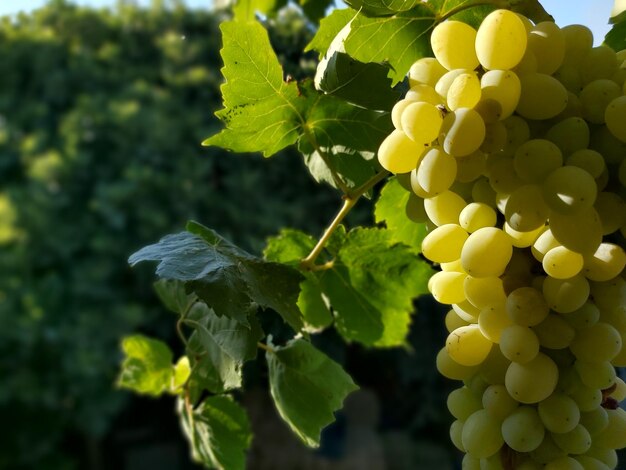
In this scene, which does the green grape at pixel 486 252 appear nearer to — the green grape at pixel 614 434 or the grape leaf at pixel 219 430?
the green grape at pixel 614 434

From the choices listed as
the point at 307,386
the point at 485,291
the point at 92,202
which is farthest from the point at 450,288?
the point at 92,202

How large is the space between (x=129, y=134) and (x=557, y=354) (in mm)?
3876

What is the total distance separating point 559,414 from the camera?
245mm

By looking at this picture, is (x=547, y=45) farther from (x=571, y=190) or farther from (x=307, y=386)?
(x=307, y=386)

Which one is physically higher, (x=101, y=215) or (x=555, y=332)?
(x=555, y=332)

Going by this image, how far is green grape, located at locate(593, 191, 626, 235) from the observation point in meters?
0.25

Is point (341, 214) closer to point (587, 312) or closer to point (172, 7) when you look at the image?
point (587, 312)

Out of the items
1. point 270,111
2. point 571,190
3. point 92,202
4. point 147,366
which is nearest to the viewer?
point 571,190

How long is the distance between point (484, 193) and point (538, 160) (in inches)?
1.0

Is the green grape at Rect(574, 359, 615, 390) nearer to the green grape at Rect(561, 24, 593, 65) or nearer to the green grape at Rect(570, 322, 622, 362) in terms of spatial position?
the green grape at Rect(570, 322, 622, 362)

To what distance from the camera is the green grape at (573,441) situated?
0.25m

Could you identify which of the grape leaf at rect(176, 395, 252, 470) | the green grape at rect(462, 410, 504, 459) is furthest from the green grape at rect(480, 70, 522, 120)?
the grape leaf at rect(176, 395, 252, 470)

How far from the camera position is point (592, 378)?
25cm

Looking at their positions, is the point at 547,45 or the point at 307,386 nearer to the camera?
the point at 547,45
